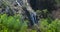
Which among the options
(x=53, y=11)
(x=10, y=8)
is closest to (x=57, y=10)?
(x=53, y=11)

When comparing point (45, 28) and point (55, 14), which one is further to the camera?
point (55, 14)

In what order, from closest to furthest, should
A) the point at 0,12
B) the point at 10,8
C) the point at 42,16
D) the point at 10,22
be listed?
the point at 10,22, the point at 0,12, the point at 10,8, the point at 42,16

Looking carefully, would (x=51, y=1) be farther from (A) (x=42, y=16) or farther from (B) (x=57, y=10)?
(A) (x=42, y=16)

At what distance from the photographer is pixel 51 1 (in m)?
11.7

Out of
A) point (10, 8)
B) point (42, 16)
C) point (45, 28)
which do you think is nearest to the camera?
point (45, 28)

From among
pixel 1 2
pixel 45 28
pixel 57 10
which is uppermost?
pixel 1 2

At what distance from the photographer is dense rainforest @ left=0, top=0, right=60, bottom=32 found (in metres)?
5.82

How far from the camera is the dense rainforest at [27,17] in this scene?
582cm

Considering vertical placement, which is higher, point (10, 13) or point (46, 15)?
point (10, 13)

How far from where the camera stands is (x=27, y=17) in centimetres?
869

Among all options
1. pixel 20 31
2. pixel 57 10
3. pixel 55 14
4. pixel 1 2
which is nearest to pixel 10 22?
pixel 20 31

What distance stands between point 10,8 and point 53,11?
4.30 metres

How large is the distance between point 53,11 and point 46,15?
5.31 feet

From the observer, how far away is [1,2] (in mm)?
7992
